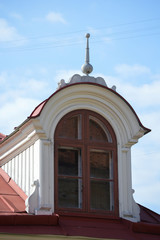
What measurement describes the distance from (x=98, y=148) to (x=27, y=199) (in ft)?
6.36

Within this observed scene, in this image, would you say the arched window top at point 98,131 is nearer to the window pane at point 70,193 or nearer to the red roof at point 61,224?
the window pane at point 70,193

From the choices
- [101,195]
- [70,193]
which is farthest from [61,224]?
[101,195]

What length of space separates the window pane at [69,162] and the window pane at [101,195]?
0.42m

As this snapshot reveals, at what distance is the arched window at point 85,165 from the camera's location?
13.9 meters

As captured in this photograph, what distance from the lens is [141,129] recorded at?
14555 millimetres

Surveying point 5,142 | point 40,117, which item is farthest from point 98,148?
point 5,142

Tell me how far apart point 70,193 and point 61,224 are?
1096 mm

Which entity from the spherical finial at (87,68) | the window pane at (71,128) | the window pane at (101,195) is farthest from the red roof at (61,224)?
the spherical finial at (87,68)

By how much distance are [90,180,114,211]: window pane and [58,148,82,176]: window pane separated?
42 cm

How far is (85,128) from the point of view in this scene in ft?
47.3

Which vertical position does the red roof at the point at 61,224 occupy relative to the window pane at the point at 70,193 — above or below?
below

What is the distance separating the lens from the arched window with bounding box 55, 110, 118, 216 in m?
13.9

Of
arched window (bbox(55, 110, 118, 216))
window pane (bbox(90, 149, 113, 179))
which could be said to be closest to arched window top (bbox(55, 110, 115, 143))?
arched window (bbox(55, 110, 118, 216))

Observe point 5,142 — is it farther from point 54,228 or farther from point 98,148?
point 54,228
